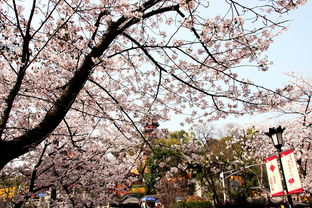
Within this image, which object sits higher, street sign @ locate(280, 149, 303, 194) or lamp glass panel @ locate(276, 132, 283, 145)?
lamp glass panel @ locate(276, 132, 283, 145)

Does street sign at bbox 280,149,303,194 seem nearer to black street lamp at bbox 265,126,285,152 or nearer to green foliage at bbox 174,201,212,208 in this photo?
black street lamp at bbox 265,126,285,152

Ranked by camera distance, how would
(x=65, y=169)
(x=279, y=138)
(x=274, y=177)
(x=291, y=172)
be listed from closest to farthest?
(x=291, y=172), (x=274, y=177), (x=279, y=138), (x=65, y=169)

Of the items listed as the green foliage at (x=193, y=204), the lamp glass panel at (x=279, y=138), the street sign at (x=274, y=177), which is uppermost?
the lamp glass panel at (x=279, y=138)

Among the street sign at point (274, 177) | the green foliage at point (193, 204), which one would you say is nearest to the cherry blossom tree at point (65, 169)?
the street sign at point (274, 177)

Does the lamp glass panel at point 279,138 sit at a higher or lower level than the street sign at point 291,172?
higher

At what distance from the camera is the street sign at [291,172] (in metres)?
4.89

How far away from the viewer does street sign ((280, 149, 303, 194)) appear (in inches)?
192

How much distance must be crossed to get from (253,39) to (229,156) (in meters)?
24.7

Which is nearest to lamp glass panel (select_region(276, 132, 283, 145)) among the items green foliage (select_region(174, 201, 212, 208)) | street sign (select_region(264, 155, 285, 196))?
street sign (select_region(264, 155, 285, 196))

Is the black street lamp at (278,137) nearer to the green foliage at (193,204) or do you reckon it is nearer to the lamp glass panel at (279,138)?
the lamp glass panel at (279,138)

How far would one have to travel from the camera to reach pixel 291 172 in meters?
5.01

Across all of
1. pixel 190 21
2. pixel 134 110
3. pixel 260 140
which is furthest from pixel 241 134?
pixel 190 21

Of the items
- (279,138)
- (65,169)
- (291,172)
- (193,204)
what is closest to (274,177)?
(291,172)

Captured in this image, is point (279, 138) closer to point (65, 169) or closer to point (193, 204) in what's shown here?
point (65, 169)
